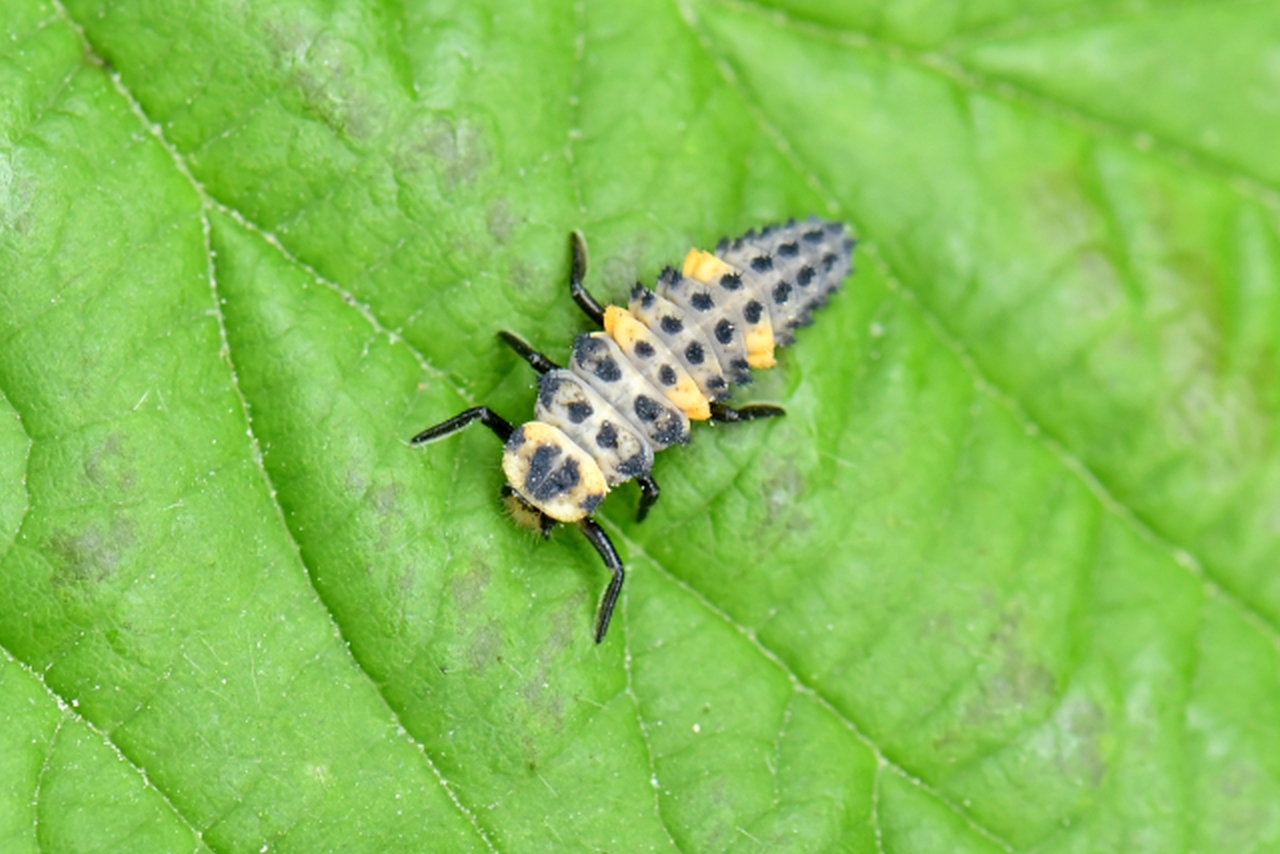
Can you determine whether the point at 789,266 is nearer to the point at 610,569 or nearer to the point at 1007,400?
the point at 1007,400

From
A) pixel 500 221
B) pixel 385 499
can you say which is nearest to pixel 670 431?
pixel 500 221

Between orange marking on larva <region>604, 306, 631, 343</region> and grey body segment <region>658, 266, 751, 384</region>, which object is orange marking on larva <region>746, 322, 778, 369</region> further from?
orange marking on larva <region>604, 306, 631, 343</region>

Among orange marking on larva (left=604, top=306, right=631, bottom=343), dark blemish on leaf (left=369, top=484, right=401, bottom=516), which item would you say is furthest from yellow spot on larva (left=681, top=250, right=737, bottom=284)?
dark blemish on leaf (left=369, top=484, right=401, bottom=516)

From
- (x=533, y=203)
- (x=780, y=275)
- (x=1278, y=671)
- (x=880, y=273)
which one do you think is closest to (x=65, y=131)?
(x=533, y=203)

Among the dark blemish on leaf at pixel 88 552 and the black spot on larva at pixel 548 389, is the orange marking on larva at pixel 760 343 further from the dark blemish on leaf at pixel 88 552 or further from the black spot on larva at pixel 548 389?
the dark blemish on leaf at pixel 88 552

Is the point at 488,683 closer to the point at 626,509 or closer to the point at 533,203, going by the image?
the point at 626,509

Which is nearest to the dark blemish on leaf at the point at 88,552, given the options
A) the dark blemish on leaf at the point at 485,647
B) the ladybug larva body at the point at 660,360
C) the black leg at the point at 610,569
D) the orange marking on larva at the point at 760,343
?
the dark blemish on leaf at the point at 485,647
